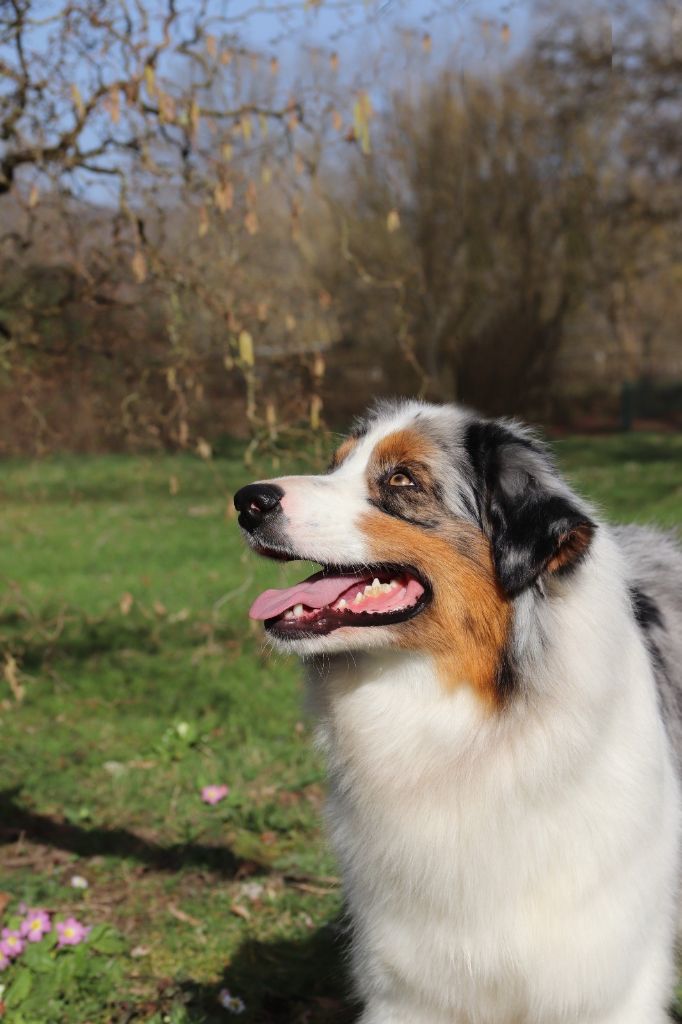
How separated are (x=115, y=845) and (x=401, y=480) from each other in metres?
2.81

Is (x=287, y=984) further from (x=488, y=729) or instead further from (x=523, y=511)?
(x=523, y=511)

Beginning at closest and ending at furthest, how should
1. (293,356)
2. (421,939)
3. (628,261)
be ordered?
(421,939), (293,356), (628,261)

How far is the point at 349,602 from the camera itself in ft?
9.21

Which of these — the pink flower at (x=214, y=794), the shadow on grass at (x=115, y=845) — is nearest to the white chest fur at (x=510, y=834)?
the shadow on grass at (x=115, y=845)

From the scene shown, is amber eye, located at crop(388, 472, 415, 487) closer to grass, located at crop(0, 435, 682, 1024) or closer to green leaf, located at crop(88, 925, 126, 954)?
grass, located at crop(0, 435, 682, 1024)

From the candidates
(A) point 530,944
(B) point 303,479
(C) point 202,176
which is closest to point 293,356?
(C) point 202,176

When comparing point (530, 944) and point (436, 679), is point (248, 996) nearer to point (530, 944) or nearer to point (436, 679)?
point (530, 944)

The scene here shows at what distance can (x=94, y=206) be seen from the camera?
16.0 ft

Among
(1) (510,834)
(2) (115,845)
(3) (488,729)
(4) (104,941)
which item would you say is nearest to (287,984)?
(4) (104,941)

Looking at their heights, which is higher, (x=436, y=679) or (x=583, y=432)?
(x=436, y=679)

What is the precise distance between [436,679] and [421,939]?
2.37 feet

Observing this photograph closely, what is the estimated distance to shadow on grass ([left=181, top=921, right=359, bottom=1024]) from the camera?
3622mm

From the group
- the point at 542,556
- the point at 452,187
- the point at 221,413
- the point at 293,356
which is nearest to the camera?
the point at 542,556

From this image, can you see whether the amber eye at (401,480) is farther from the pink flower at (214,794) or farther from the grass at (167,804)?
the pink flower at (214,794)
